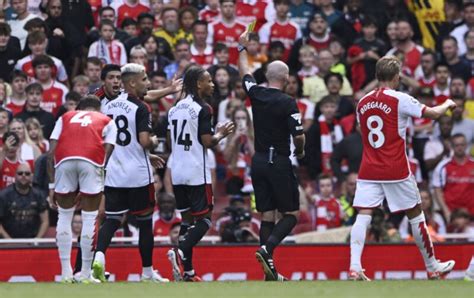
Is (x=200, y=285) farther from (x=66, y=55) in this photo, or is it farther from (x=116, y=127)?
(x=66, y=55)

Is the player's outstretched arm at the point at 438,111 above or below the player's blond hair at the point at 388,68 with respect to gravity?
below

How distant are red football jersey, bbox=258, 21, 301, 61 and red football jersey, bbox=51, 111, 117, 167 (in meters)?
8.88

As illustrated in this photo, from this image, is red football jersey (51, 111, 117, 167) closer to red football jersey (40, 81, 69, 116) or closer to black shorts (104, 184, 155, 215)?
black shorts (104, 184, 155, 215)

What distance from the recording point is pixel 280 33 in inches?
962

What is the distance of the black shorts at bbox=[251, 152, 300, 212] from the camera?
1645 centimetres

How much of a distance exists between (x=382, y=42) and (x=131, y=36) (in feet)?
13.2

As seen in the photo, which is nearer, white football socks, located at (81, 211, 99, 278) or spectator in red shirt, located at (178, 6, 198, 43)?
white football socks, located at (81, 211, 99, 278)

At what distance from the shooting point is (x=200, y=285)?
14672mm

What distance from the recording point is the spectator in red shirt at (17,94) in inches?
851

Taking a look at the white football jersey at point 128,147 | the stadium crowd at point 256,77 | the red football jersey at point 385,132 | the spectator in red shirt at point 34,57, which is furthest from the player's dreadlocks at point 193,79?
the spectator in red shirt at point 34,57

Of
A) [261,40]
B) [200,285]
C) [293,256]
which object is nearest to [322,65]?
[261,40]

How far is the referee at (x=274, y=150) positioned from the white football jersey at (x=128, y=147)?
117 centimetres

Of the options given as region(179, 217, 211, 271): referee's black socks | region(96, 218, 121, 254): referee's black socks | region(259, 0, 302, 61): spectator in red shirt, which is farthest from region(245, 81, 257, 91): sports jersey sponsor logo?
region(259, 0, 302, 61): spectator in red shirt

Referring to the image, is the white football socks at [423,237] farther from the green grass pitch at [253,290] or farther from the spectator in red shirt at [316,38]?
the spectator in red shirt at [316,38]
